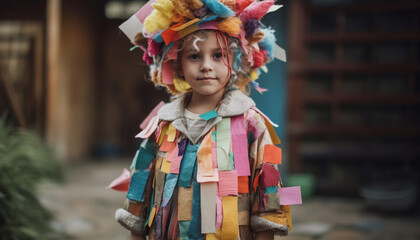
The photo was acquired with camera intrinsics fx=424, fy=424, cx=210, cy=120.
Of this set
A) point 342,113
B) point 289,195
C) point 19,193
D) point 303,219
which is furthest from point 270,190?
point 342,113

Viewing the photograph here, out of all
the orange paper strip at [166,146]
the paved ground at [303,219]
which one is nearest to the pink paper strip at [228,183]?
the orange paper strip at [166,146]

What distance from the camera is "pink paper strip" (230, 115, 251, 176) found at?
1.52 m

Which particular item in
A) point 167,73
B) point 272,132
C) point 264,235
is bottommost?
point 264,235

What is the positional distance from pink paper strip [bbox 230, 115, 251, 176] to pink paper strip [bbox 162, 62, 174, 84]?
0.32 metres

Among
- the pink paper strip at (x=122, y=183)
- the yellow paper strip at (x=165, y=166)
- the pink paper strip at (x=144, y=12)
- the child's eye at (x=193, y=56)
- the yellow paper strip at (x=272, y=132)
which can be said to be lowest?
the pink paper strip at (x=122, y=183)

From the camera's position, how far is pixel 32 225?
9.25ft

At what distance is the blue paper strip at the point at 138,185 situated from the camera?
5.39 ft

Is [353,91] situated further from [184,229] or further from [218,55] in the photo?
[184,229]

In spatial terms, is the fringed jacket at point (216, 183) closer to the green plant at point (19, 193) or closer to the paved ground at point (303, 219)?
the green plant at point (19, 193)

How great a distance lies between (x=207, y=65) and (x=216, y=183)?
16.7 inches

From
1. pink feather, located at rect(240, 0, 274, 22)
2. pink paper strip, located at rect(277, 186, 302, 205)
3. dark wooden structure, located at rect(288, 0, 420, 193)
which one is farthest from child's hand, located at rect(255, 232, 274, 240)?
dark wooden structure, located at rect(288, 0, 420, 193)

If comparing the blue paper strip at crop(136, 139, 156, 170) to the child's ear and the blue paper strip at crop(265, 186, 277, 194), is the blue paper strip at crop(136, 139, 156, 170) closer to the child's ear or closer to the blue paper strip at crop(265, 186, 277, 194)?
the child's ear

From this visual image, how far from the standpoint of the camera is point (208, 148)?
155 cm

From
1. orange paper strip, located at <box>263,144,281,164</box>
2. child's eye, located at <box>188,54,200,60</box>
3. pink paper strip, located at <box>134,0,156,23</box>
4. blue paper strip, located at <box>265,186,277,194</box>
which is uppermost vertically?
pink paper strip, located at <box>134,0,156,23</box>
